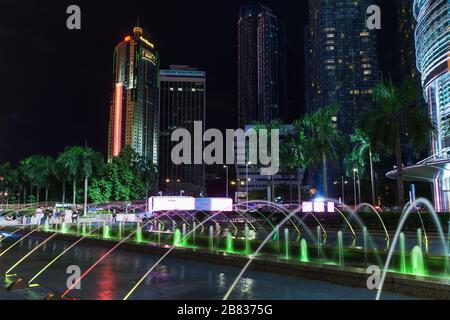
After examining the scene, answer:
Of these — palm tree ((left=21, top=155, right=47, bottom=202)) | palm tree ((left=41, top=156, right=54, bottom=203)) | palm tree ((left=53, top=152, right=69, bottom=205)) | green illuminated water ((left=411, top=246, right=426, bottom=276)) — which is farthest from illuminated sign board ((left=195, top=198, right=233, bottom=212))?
green illuminated water ((left=411, top=246, right=426, bottom=276))

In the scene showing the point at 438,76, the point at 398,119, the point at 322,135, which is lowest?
the point at 398,119

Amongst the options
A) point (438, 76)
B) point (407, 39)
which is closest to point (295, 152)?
point (438, 76)

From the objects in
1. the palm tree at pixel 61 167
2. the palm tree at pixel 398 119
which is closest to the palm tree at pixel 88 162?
the palm tree at pixel 61 167

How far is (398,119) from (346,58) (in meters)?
140

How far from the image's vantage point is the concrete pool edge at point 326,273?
309 inches

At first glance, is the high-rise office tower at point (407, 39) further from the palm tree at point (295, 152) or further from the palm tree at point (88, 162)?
the palm tree at point (88, 162)

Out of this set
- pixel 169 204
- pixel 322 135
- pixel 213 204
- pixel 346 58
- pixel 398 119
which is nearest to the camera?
pixel 398 119

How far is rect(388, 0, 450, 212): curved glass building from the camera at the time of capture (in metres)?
43.2

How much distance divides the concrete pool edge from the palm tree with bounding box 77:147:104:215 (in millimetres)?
47898

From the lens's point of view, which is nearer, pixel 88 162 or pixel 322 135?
pixel 322 135

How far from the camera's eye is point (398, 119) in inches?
1146

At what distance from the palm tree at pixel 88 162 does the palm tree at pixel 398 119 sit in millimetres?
42258

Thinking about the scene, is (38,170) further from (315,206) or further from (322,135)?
(315,206)
